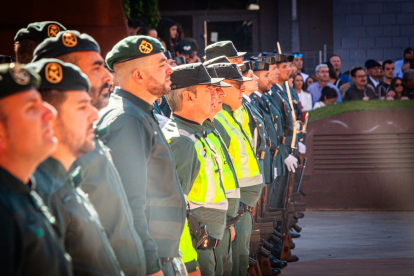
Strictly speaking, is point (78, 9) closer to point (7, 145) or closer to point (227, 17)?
point (7, 145)

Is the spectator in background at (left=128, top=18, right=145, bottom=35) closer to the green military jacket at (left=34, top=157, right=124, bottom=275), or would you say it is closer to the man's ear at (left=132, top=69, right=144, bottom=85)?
the man's ear at (left=132, top=69, right=144, bottom=85)

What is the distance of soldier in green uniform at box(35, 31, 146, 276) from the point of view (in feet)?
8.27

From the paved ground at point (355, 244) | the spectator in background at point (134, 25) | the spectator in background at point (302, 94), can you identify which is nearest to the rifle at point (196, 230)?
the paved ground at point (355, 244)

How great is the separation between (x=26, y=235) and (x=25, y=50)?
1.47m

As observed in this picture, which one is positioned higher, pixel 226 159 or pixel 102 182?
pixel 102 182

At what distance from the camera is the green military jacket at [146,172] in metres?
2.93

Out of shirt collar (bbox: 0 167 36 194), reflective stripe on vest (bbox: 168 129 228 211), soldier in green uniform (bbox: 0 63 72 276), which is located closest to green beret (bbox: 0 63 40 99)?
soldier in green uniform (bbox: 0 63 72 276)

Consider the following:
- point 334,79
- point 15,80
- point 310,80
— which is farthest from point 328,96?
point 15,80

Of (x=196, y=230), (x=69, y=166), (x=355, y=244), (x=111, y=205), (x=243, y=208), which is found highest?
(x=69, y=166)

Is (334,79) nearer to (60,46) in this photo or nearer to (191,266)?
(191,266)

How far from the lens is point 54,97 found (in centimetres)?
223

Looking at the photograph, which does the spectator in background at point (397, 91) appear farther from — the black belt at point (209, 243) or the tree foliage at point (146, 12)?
the black belt at point (209, 243)

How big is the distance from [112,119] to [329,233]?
645 centimetres

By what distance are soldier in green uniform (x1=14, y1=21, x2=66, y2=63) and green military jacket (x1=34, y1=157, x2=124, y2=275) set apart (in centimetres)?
99
